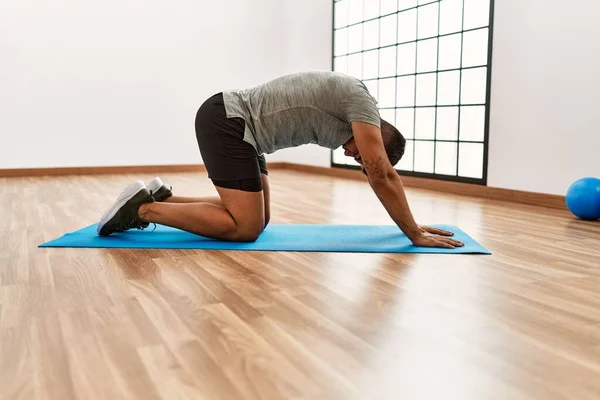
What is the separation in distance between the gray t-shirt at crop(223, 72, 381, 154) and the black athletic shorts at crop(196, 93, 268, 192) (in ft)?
0.10

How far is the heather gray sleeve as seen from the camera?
6.45ft

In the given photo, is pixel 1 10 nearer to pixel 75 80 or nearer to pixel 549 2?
pixel 75 80

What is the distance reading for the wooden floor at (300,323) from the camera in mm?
1011

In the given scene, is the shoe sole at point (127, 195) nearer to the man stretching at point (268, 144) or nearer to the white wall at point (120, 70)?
the man stretching at point (268, 144)

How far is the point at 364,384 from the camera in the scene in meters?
1.01

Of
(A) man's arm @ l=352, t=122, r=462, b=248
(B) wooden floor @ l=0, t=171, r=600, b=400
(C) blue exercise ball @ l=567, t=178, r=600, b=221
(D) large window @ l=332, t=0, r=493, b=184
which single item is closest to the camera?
(B) wooden floor @ l=0, t=171, r=600, b=400

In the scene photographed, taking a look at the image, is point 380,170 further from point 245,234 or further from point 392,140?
point 245,234

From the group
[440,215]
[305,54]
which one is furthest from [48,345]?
[305,54]

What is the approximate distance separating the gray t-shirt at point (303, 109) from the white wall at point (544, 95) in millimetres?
1913

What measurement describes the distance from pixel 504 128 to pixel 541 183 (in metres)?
0.51

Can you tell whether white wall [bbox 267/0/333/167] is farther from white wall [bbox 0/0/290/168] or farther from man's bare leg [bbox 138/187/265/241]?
man's bare leg [bbox 138/187/265/241]

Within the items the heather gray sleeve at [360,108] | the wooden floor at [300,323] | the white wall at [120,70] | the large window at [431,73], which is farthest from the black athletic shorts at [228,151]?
the white wall at [120,70]

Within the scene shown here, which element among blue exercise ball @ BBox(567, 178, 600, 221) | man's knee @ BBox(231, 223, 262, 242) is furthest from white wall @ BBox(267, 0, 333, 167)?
man's knee @ BBox(231, 223, 262, 242)

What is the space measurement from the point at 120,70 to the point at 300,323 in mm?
5500
